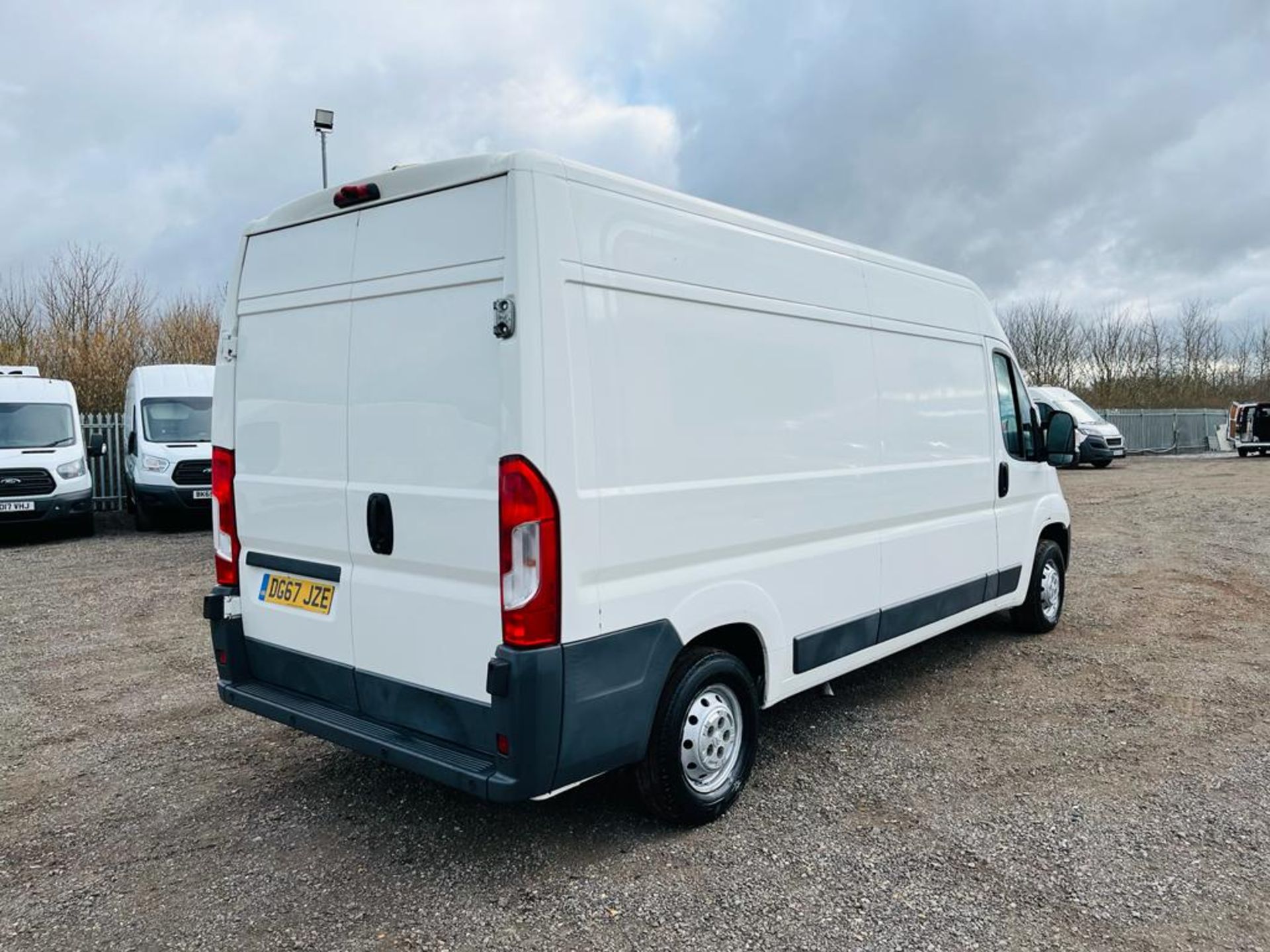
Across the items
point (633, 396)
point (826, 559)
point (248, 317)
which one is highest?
point (248, 317)

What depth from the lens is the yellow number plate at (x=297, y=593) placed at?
377 centimetres

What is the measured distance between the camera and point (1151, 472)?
934 inches

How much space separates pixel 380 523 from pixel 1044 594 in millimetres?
5135

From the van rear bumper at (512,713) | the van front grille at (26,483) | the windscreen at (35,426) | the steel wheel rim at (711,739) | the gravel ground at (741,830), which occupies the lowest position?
the gravel ground at (741,830)

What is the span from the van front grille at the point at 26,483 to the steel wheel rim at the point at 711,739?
39.6 ft

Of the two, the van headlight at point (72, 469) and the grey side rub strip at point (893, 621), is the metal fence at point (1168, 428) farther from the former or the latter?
the van headlight at point (72, 469)

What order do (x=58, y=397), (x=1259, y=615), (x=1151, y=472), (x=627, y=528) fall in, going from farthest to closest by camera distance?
(x=1151, y=472) < (x=58, y=397) < (x=1259, y=615) < (x=627, y=528)

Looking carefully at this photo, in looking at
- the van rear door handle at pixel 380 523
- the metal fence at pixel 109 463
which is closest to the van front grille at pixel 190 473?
the metal fence at pixel 109 463

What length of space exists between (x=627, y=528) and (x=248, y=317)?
2.04 metres

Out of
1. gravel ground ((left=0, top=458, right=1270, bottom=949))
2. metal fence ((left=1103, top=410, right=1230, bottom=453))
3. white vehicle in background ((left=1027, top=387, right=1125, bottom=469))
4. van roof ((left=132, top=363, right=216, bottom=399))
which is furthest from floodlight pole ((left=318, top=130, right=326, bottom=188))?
metal fence ((left=1103, top=410, right=1230, bottom=453))

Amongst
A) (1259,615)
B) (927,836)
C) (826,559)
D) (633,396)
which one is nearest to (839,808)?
(927,836)

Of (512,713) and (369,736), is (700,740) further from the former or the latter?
(369,736)

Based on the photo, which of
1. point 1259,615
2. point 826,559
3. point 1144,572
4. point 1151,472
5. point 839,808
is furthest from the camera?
point 1151,472

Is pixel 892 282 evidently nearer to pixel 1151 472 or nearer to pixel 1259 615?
pixel 1259 615
